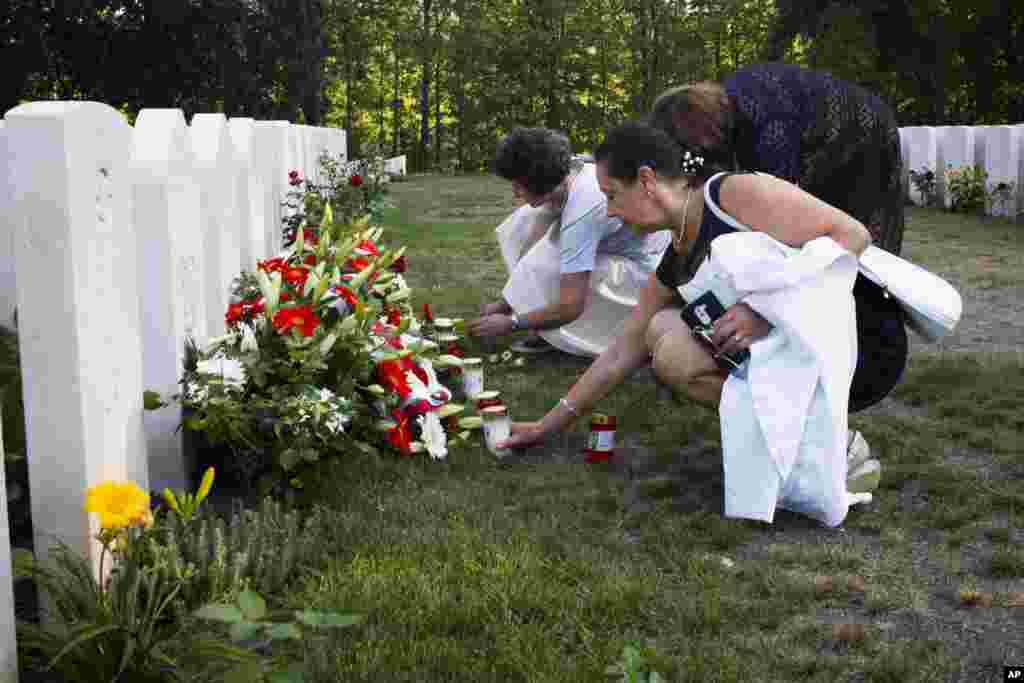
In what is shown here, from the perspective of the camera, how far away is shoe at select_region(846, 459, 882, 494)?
12.5ft

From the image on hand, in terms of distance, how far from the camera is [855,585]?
3070mm

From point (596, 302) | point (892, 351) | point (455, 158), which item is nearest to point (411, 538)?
point (892, 351)

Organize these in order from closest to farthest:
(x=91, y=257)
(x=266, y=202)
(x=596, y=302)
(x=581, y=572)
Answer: (x=91, y=257), (x=581, y=572), (x=596, y=302), (x=266, y=202)

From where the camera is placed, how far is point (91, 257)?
255 centimetres

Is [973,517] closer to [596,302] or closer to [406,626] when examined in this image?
[406,626]

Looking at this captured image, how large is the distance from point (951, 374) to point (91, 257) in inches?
163

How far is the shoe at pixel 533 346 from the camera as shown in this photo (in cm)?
620

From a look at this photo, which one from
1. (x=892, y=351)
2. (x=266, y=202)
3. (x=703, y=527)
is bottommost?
(x=703, y=527)

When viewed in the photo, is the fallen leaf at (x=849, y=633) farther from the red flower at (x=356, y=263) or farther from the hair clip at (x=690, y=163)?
the red flower at (x=356, y=263)

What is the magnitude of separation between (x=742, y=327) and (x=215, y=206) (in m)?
1.90

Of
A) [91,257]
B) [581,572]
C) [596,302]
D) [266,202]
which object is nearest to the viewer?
[91,257]

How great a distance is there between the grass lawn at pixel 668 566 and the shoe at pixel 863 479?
0.29 feet

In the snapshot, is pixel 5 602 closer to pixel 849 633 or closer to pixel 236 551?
pixel 236 551

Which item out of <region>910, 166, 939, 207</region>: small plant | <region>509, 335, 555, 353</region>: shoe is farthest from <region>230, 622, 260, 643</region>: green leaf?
<region>910, 166, 939, 207</region>: small plant
